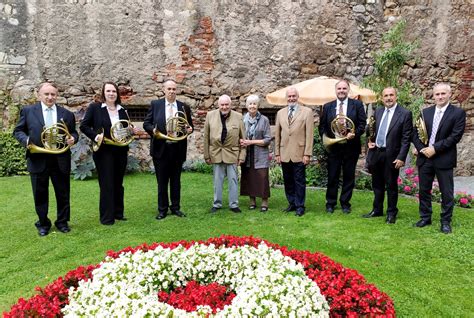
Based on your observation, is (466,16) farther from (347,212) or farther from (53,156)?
(53,156)

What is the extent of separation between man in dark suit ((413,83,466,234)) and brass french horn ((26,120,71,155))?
4707mm

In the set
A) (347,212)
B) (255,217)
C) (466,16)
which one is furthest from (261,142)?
(466,16)

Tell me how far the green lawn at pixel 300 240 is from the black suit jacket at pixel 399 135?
39.6 inches

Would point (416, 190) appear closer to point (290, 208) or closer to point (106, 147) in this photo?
point (290, 208)

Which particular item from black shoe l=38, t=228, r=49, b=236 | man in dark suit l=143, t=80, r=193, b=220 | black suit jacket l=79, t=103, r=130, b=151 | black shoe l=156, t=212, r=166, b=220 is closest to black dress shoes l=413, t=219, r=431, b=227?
man in dark suit l=143, t=80, r=193, b=220

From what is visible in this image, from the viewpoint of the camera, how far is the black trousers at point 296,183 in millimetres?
5859

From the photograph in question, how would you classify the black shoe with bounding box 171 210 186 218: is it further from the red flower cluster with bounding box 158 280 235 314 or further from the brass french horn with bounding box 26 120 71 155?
the red flower cluster with bounding box 158 280 235 314

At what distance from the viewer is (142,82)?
9.65m

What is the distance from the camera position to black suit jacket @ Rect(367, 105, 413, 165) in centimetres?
527

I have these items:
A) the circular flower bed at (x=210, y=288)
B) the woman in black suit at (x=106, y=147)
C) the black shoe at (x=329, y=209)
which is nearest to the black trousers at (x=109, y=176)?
the woman in black suit at (x=106, y=147)

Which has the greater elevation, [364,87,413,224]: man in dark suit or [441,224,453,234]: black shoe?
[364,87,413,224]: man in dark suit

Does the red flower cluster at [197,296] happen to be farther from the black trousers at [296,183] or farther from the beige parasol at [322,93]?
the beige parasol at [322,93]

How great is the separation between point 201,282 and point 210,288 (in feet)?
0.84

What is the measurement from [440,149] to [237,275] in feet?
10.9
